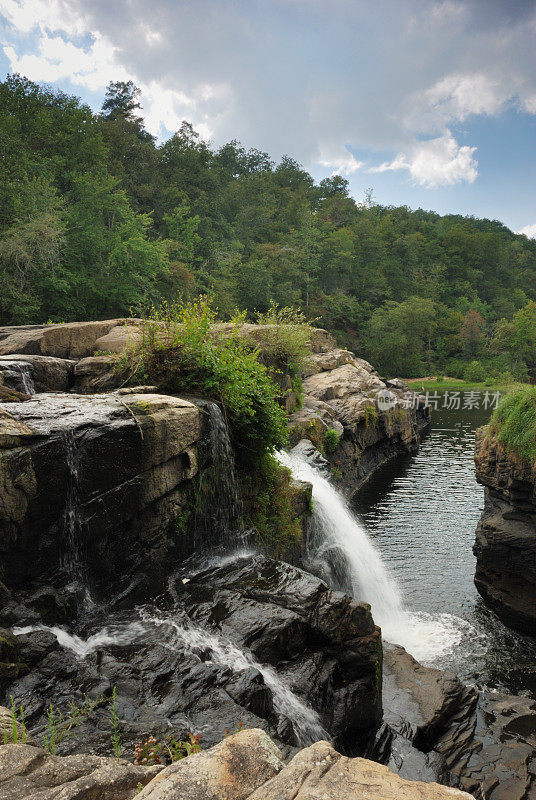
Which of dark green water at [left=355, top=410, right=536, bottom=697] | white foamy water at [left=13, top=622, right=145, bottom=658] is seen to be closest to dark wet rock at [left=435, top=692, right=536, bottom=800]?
dark green water at [left=355, top=410, right=536, bottom=697]

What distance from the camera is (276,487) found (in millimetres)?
10367

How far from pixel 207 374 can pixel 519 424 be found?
6.83 meters

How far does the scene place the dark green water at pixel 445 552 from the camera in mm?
9086

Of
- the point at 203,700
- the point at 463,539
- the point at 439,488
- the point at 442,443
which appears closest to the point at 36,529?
the point at 203,700

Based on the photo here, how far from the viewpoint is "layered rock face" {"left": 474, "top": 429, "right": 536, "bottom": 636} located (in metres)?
10.2

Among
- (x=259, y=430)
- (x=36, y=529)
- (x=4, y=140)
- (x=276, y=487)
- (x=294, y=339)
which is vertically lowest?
(x=276, y=487)

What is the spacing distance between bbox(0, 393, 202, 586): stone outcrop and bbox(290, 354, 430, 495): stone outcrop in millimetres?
9269

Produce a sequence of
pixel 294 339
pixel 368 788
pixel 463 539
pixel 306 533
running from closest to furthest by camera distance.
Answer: pixel 368 788 → pixel 306 533 → pixel 463 539 → pixel 294 339

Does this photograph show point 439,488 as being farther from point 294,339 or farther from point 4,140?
point 4,140

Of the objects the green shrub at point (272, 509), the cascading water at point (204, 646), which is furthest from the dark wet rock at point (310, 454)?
the cascading water at point (204, 646)

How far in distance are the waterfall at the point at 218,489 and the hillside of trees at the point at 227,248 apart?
1527 centimetres

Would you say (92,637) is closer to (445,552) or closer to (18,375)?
(18,375)

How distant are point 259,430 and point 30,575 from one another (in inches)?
204

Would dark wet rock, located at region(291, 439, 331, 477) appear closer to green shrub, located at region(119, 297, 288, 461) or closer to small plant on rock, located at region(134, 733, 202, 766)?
green shrub, located at region(119, 297, 288, 461)
